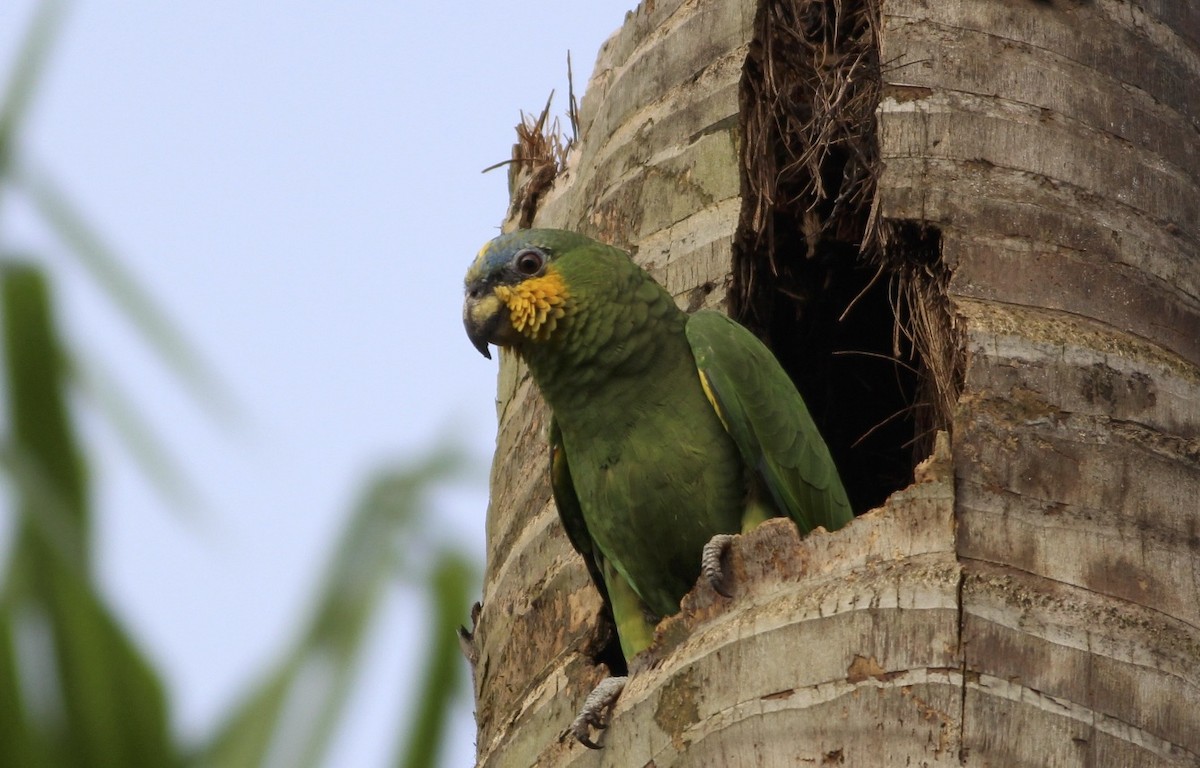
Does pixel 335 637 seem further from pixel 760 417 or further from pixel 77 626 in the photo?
pixel 760 417

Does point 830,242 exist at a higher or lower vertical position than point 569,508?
higher

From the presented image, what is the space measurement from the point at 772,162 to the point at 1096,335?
129 cm

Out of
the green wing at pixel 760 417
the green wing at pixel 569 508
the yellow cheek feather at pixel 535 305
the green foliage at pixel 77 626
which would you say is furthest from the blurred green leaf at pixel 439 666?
the yellow cheek feather at pixel 535 305

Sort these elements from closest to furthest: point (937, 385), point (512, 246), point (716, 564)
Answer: point (716, 564) < point (937, 385) < point (512, 246)

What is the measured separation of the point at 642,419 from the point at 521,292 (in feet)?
1.71

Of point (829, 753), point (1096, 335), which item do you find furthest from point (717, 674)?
point (1096, 335)

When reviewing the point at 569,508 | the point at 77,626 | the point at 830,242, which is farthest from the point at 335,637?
the point at 830,242

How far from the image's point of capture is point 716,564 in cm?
384

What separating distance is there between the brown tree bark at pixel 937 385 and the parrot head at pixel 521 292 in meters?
0.21

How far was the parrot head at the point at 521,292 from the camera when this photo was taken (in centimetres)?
468

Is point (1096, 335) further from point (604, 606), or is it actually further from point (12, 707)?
point (12, 707)

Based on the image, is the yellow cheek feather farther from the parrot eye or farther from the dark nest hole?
the dark nest hole

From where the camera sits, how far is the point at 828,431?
20.0ft

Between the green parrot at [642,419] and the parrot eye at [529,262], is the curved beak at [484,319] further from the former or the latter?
the parrot eye at [529,262]
